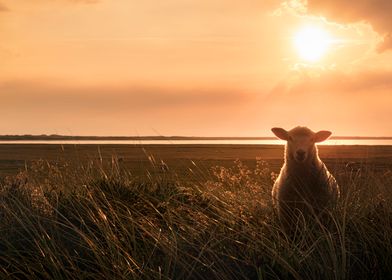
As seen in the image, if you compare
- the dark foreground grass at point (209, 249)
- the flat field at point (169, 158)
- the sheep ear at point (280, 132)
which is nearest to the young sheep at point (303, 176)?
the sheep ear at point (280, 132)

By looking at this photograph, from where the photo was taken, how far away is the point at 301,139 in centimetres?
1001

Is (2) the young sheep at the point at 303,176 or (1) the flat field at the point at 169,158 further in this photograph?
(1) the flat field at the point at 169,158

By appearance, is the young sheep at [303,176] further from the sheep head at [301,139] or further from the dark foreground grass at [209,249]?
the dark foreground grass at [209,249]

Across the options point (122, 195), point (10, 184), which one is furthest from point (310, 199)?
Answer: point (10, 184)

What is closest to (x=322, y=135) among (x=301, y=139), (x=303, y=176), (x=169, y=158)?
(x=301, y=139)

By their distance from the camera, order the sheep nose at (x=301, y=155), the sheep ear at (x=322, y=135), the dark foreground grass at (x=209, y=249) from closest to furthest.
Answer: the dark foreground grass at (x=209, y=249) < the sheep nose at (x=301, y=155) < the sheep ear at (x=322, y=135)

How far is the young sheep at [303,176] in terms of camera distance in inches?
348

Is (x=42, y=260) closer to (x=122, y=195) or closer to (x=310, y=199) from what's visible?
(x=122, y=195)

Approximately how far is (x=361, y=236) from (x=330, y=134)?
464cm

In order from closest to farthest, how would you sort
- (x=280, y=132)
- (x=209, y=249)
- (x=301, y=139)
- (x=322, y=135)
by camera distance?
(x=209, y=249) < (x=301, y=139) < (x=322, y=135) < (x=280, y=132)

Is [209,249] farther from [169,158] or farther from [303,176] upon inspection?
[169,158]

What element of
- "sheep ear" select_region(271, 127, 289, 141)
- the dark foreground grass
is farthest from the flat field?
the dark foreground grass

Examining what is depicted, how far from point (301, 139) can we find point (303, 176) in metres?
0.72

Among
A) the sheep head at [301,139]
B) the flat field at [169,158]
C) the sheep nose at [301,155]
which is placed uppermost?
the sheep head at [301,139]
